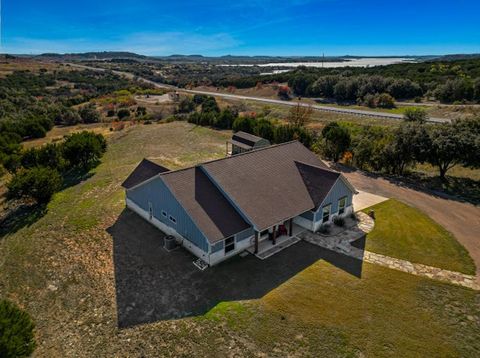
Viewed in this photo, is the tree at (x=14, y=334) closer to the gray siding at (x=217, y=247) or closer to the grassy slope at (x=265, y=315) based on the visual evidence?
the grassy slope at (x=265, y=315)

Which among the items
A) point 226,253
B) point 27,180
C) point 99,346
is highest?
point 27,180

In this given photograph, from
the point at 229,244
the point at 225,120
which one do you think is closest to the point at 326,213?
the point at 229,244

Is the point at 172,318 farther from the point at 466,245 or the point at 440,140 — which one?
the point at 440,140

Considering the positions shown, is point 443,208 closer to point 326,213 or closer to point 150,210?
point 326,213

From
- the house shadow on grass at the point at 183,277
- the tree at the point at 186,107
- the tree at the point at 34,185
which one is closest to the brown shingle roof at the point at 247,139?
the house shadow on grass at the point at 183,277

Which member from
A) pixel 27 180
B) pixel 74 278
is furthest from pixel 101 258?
pixel 27 180

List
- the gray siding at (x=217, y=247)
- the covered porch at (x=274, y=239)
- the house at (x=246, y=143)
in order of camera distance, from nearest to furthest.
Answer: the gray siding at (x=217, y=247), the covered porch at (x=274, y=239), the house at (x=246, y=143)

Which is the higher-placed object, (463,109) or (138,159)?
(463,109)

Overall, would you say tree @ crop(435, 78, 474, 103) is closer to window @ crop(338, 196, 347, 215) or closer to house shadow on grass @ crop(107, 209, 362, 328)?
window @ crop(338, 196, 347, 215)
